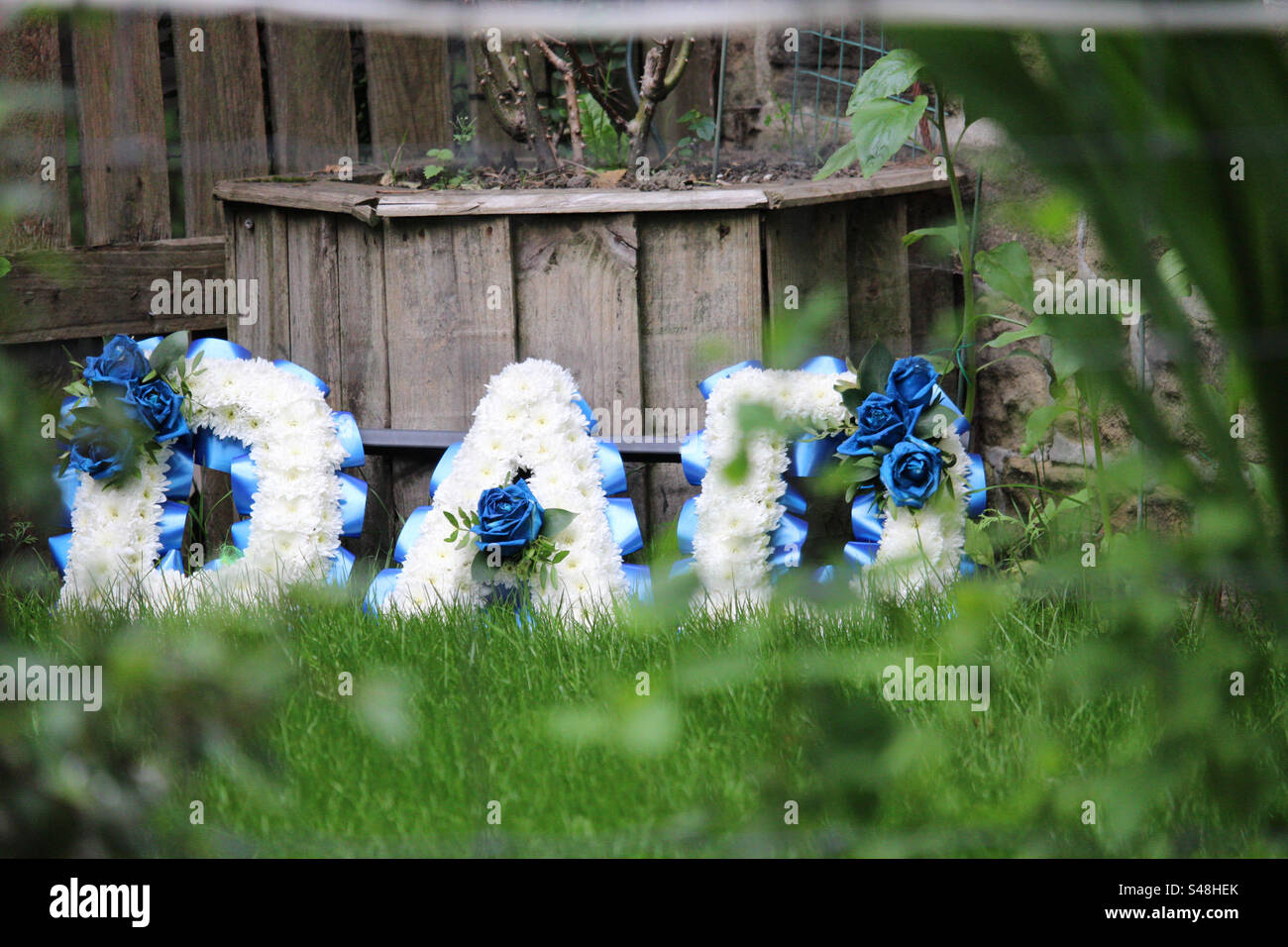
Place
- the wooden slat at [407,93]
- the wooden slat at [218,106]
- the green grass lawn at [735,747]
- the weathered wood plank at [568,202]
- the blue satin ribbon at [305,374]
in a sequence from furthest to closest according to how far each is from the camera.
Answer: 1. the wooden slat at [407,93]
2. the wooden slat at [218,106]
3. the blue satin ribbon at [305,374]
4. the weathered wood plank at [568,202]
5. the green grass lawn at [735,747]

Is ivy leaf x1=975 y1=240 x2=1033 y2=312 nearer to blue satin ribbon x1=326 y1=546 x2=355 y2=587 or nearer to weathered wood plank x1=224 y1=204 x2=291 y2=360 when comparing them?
blue satin ribbon x1=326 y1=546 x2=355 y2=587

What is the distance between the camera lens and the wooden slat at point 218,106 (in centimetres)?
224

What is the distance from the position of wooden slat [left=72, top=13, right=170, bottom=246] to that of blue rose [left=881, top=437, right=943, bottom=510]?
1.55 m

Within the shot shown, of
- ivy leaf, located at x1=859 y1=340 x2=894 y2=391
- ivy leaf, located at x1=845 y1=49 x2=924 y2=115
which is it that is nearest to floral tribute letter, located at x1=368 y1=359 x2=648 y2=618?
ivy leaf, located at x1=859 y1=340 x2=894 y2=391

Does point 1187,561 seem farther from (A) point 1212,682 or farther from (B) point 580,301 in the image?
(B) point 580,301

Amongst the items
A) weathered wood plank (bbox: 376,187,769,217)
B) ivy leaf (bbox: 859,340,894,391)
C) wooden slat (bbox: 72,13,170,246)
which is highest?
wooden slat (bbox: 72,13,170,246)

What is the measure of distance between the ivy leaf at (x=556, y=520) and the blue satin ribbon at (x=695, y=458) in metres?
0.23

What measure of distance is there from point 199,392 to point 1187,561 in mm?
1897

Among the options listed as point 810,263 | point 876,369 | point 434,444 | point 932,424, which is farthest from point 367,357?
point 932,424

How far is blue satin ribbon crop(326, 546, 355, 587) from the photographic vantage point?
5.92 feet

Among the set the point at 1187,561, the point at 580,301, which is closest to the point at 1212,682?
the point at 1187,561

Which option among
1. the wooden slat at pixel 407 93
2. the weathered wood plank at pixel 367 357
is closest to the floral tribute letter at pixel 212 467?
the weathered wood plank at pixel 367 357

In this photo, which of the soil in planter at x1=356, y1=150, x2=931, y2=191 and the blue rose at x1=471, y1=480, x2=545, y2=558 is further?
the soil in planter at x1=356, y1=150, x2=931, y2=191

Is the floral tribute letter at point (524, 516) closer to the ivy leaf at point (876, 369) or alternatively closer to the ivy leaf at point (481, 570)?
the ivy leaf at point (481, 570)
